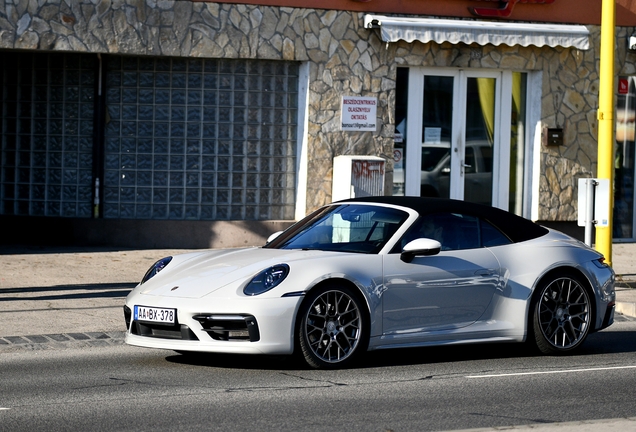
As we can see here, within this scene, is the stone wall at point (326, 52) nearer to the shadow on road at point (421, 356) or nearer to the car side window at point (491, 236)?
the shadow on road at point (421, 356)

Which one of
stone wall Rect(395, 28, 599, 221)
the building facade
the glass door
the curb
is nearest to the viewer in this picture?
the curb

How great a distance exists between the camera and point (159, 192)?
16594 millimetres

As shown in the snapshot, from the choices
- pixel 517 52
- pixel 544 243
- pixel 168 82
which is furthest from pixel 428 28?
pixel 544 243

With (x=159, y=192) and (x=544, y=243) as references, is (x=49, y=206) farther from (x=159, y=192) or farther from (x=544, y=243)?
(x=544, y=243)

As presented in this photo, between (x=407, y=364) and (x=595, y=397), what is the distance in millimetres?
1779

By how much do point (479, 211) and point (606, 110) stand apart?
4853 mm

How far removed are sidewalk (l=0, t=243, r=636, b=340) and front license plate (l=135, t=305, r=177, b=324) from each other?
4.98 feet

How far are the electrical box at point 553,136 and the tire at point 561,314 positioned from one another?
29.3 feet

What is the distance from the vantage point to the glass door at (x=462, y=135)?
17.5 meters

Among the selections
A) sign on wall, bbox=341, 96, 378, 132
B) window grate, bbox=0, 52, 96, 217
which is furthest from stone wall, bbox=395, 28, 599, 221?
window grate, bbox=0, 52, 96, 217

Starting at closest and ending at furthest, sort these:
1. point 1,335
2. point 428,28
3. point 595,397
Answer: point 595,397, point 1,335, point 428,28

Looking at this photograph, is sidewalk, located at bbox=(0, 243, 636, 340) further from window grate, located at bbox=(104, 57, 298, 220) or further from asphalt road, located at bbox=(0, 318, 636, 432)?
window grate, located at bbox=(104, 57, 298, 220)

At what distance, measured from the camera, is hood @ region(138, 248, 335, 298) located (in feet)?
26.5

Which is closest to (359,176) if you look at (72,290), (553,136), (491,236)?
(553,136)
